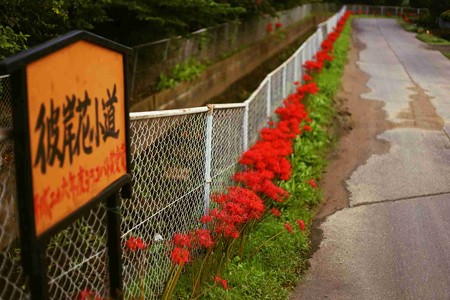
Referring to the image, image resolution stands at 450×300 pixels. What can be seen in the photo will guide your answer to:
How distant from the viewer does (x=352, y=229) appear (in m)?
6.17

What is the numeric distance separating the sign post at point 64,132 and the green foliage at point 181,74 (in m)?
10.2

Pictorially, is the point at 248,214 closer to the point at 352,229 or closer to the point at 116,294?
the point at 352,229

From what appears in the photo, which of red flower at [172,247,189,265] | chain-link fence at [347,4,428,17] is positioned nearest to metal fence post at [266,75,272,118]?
red flower at [172,247,189,265]

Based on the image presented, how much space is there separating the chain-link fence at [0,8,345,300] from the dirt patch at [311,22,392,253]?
4.57ft

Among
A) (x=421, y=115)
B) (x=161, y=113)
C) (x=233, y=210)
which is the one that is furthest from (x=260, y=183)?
(x=421, y=115)

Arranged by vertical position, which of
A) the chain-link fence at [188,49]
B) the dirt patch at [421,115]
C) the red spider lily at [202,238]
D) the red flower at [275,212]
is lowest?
the red flower at [275,212]

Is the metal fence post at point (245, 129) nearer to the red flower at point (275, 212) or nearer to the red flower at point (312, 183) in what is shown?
the red flower at point (312, 183)

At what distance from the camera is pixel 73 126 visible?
→ 7.80ft

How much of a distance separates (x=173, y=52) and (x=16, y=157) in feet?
39.4

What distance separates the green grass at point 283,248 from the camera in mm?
4545

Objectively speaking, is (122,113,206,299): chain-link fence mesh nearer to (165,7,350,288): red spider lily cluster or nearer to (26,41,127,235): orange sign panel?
(165,7,350,288): red spider lily cluster

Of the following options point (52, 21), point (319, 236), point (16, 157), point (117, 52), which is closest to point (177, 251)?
point (117, 52)

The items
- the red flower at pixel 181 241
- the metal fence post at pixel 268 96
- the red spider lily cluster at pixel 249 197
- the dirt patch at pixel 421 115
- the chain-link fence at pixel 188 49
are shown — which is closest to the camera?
the red flower at pixel 181 241

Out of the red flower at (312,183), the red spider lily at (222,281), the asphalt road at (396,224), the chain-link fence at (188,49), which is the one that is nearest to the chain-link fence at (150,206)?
the red spider lily at (222,281)
